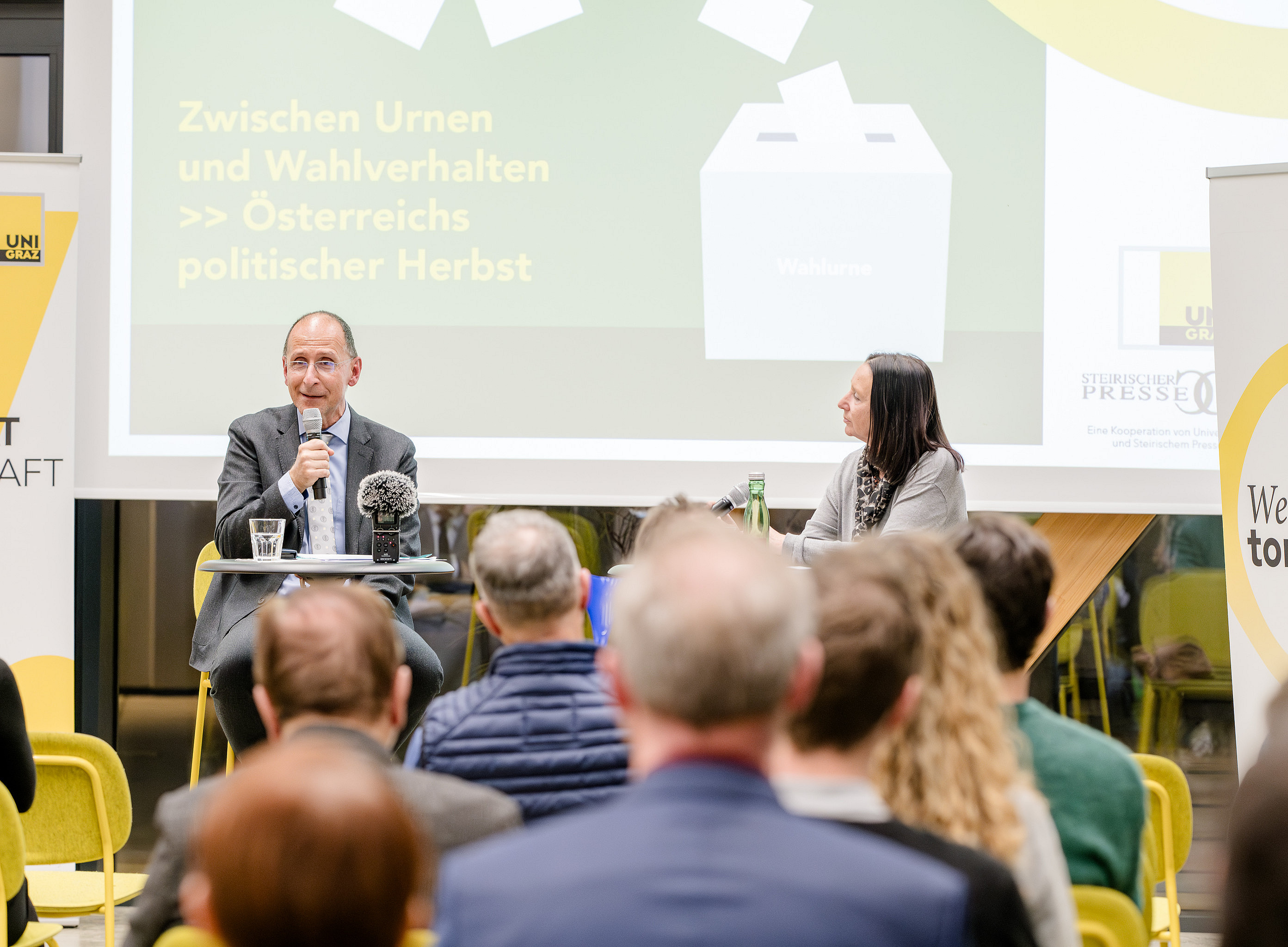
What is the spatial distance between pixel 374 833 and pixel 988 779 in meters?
0.66

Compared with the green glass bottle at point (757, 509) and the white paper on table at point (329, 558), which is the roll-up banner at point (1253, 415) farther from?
the white paper on table at point (329, 558)

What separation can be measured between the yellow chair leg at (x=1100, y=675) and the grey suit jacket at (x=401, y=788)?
10.1 feet

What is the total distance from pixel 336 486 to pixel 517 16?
1570 millimetres

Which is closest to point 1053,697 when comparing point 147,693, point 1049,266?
point 1049,266

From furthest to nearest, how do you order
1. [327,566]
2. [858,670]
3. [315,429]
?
[315,429] → [327,566] → [858,670]

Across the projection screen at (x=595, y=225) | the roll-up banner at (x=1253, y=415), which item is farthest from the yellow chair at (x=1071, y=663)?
the roll-up banner at (x=1253, y=415)

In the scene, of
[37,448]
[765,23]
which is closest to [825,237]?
[765,23]

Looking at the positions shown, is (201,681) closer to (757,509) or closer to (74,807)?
(74,807)

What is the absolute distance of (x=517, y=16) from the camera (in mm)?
3557

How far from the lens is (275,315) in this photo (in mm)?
3549

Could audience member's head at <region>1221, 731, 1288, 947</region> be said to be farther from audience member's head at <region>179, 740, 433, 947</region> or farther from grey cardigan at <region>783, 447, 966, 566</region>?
grey cardigan at <region>783, 447, 966, 566</region>

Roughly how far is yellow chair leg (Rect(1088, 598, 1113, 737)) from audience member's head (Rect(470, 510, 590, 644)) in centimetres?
264

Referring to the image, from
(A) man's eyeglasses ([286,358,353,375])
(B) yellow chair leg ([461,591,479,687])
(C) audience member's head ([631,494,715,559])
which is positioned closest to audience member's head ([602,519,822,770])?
(C) audience member's head ([631,494,715,559])

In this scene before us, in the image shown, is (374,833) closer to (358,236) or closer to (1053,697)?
(358,236)
